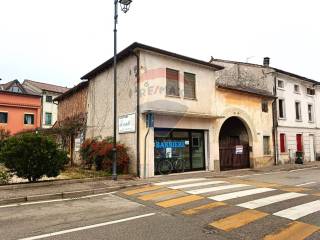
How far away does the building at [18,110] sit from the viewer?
34406mm

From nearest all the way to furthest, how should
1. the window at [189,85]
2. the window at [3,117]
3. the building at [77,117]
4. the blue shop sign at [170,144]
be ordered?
the blue shop sign at [170,144] < the window at [189,85] < the building at [77,117] < the window at [3,117]

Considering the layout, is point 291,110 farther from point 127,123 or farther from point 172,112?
Result: point 127,123

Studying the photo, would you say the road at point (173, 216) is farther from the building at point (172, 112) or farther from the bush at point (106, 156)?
the building at point (172, 112)

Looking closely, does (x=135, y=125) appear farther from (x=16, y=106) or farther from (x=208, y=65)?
(x=16, y=106)

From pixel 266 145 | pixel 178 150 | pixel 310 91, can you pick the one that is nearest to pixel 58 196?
pixel 178 150

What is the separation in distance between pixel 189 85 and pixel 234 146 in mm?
5534

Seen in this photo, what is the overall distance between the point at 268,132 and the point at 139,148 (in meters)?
11.7

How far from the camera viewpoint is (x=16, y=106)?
116 ft

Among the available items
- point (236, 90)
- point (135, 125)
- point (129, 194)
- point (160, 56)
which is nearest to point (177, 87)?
point (160, 56)

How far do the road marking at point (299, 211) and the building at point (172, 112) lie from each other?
763 centimetres

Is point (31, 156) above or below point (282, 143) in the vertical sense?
below

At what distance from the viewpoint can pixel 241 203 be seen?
743 cm

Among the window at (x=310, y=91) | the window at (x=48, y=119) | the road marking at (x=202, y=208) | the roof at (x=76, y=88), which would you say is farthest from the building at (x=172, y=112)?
the window at (x=48, y=119)

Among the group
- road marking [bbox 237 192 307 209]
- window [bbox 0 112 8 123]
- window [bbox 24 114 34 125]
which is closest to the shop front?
road marking [bbox 237 192 307 209]
